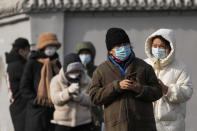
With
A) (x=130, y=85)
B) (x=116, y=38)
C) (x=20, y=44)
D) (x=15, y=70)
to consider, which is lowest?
(x=15, y=70)

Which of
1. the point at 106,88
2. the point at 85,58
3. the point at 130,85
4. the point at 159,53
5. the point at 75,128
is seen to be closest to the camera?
the point at 130,85

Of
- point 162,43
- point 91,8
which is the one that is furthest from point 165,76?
point 91,8

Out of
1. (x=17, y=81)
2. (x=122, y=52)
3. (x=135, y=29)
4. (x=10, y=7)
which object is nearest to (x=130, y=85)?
(x=122, y=52)

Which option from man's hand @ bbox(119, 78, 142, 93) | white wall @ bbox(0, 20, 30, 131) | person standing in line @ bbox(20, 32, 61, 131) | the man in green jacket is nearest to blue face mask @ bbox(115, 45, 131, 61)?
the man in green jacket

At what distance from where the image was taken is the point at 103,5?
14594 millimetres

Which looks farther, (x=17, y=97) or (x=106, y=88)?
(x=17, y=97)

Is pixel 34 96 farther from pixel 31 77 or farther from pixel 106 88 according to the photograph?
pixel 106 88

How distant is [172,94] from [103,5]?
6.00 meters

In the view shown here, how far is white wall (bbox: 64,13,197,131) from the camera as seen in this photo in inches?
587

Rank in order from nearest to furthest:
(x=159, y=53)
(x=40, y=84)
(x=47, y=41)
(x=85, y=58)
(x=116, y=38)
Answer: (x=116, y=38)
(x=159, y=53)
(x=40, y=84)
(x=47, y=41)
(x=85, y=58)

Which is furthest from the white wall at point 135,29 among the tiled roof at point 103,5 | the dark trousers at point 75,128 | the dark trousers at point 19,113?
the dark trousers at point 75,128

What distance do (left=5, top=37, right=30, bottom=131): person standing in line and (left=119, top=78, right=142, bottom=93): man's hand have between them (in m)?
4.80

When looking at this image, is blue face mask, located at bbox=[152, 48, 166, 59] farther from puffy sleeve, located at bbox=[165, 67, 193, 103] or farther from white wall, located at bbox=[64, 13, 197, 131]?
white wall, located at bbox=[64, 13, 197, 131]

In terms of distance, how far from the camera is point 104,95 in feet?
25.0
